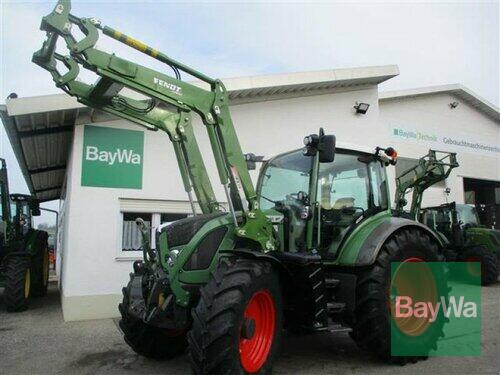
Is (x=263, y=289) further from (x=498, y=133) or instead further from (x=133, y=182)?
(x=498, y=133)

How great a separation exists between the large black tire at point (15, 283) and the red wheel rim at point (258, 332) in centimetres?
647

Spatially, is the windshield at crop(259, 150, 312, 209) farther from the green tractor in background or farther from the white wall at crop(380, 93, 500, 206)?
the white wall at crop(380, 93, 500, 206)

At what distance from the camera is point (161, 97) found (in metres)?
4.55

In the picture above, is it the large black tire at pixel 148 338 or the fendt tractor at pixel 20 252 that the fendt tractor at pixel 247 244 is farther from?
the fendt tractor at pixel 20 252

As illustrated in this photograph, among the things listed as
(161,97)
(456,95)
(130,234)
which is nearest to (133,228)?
(130,234)

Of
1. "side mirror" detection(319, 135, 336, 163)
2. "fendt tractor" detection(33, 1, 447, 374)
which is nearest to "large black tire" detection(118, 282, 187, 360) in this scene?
"fendt tractor" detection(33, 1, 447, 374)

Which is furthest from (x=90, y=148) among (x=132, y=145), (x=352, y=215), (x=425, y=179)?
(x=425, y=179)

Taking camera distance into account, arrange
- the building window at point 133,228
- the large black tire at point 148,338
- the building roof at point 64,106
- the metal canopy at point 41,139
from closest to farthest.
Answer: the large black tire at point 148,338 → the building roof at point 64,106 → the metal canopy at point 41,139 → the building window at point 133,228

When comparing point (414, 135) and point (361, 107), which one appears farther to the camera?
point (414, 135)

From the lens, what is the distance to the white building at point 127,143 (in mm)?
8188

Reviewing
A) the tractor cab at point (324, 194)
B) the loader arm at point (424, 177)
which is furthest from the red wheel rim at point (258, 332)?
the loader arm at point (424, 177)

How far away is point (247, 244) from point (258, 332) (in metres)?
0.86

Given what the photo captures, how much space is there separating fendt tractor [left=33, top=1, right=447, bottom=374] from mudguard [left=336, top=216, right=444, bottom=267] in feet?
0.05

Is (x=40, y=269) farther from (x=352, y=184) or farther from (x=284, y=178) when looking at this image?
(x=352, y=184)
